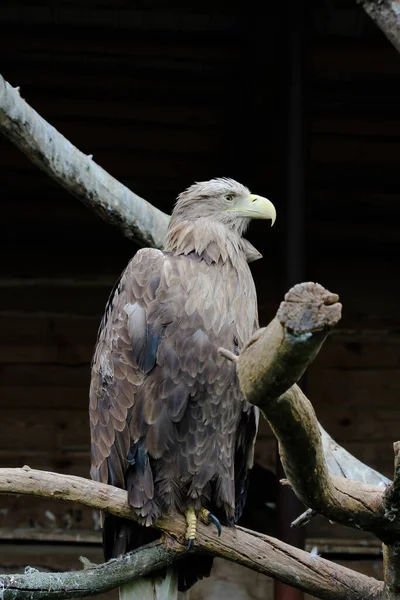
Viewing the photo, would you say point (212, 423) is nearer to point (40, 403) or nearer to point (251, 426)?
point (251, 426)

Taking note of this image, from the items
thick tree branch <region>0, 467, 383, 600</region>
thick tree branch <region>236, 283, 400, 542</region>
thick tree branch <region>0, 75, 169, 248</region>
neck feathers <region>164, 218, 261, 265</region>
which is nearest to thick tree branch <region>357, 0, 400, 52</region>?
neck feathers <region>164, 218, 261, 265</region>

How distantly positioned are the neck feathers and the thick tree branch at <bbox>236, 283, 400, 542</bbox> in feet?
4.08

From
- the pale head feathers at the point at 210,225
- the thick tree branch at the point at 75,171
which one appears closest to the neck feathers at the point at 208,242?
the pale head feathers at the point at 210,225

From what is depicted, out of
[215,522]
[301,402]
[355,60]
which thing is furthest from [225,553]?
[355,60]

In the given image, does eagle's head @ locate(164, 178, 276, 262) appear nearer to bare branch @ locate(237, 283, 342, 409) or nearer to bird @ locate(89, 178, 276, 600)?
bird @ locate(89, 178, 276, 600)

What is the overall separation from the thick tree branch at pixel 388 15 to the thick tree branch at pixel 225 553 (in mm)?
1937

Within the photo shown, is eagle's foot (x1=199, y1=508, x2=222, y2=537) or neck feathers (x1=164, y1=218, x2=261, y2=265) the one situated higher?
neck feathers (x1=164, y1=218, x2=261, y2=265)

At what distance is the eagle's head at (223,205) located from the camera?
15.4ft

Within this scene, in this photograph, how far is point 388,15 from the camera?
448 cm

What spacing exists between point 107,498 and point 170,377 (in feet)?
1.72

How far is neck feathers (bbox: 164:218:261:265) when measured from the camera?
4480 mm

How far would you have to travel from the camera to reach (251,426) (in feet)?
14.5

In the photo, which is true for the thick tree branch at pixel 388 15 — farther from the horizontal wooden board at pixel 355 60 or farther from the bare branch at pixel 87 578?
the bare branch at pixel 87 578

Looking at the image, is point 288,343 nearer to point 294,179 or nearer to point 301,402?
point 301,402
